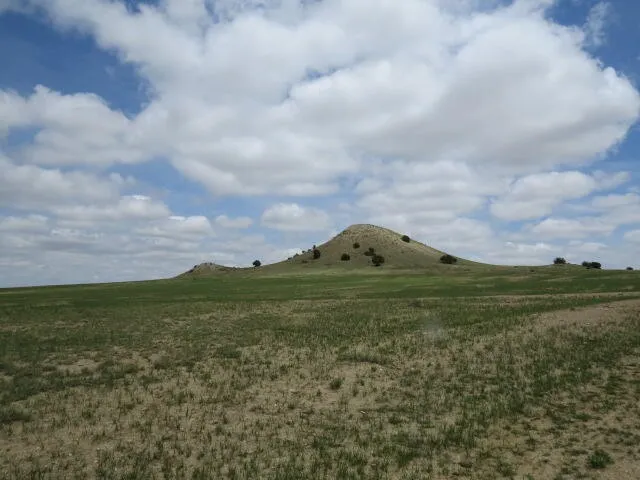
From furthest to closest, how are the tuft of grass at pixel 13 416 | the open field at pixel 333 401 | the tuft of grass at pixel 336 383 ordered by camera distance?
1. the tuft of grass at pixel 336 383
2. the tuft of grass at pixel 13 416
3. the open field at pixel 333 401

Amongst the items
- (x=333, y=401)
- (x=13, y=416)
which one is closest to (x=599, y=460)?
(x=333, y=401)

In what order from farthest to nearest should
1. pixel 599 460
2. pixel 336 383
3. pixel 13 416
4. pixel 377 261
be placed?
pixel 377 261 → pixel 336 383 → pixel 13 416 → pixel 599 460

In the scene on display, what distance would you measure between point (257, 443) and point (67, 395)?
1094 centimetres

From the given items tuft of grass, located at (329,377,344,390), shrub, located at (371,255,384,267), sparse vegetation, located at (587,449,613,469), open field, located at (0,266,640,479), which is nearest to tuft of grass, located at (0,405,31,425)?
open field, located at (0,266,640,479)

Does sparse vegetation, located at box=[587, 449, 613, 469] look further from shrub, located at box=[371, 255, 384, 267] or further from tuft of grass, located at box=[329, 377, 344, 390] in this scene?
shrub, located at box=[371, 255, 384, 267]

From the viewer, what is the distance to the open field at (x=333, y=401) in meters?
14.1

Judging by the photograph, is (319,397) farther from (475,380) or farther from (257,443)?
(475,380)

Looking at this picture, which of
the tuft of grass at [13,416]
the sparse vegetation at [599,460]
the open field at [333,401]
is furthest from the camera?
the tuft of grass at [13,416]

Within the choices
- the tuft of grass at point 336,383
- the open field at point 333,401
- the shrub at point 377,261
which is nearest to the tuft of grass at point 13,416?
the open field at point 333,401

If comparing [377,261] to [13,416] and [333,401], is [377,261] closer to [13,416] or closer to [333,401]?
[333,401]

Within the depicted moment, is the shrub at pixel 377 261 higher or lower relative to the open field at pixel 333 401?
higher

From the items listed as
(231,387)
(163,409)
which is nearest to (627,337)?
(231,387)

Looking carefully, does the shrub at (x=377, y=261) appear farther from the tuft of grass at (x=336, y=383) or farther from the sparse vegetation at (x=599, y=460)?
the sparse vegetation at (x=599, y=460)

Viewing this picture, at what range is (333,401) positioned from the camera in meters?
20.5
